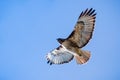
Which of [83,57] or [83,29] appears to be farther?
[83,29]

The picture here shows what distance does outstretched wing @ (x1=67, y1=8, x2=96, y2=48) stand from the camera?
13.8 m

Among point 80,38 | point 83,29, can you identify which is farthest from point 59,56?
point 83,29

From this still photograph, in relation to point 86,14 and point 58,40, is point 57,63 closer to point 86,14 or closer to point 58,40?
point 58,40

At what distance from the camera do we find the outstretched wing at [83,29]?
542 inches

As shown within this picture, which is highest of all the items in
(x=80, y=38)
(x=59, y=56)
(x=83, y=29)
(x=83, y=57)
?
(x=59, y=56)

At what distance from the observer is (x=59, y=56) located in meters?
15.4

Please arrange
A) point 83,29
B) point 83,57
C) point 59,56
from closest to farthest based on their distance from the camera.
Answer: point 83,57, point 83,29, point 59,56

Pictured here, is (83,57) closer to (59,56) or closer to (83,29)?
(83,29)

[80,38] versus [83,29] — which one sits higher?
[83,29]

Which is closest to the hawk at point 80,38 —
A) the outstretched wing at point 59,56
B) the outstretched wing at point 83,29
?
the outstretched wing at point 83,29

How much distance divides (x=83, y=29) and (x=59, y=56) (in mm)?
1928

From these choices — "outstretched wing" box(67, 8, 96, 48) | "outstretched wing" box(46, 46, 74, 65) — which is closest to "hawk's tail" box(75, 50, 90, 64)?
"outstretched wing" box(67, 8, 96, 48)

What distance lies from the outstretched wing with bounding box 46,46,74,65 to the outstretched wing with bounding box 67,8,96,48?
93cm

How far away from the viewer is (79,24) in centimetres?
1409
